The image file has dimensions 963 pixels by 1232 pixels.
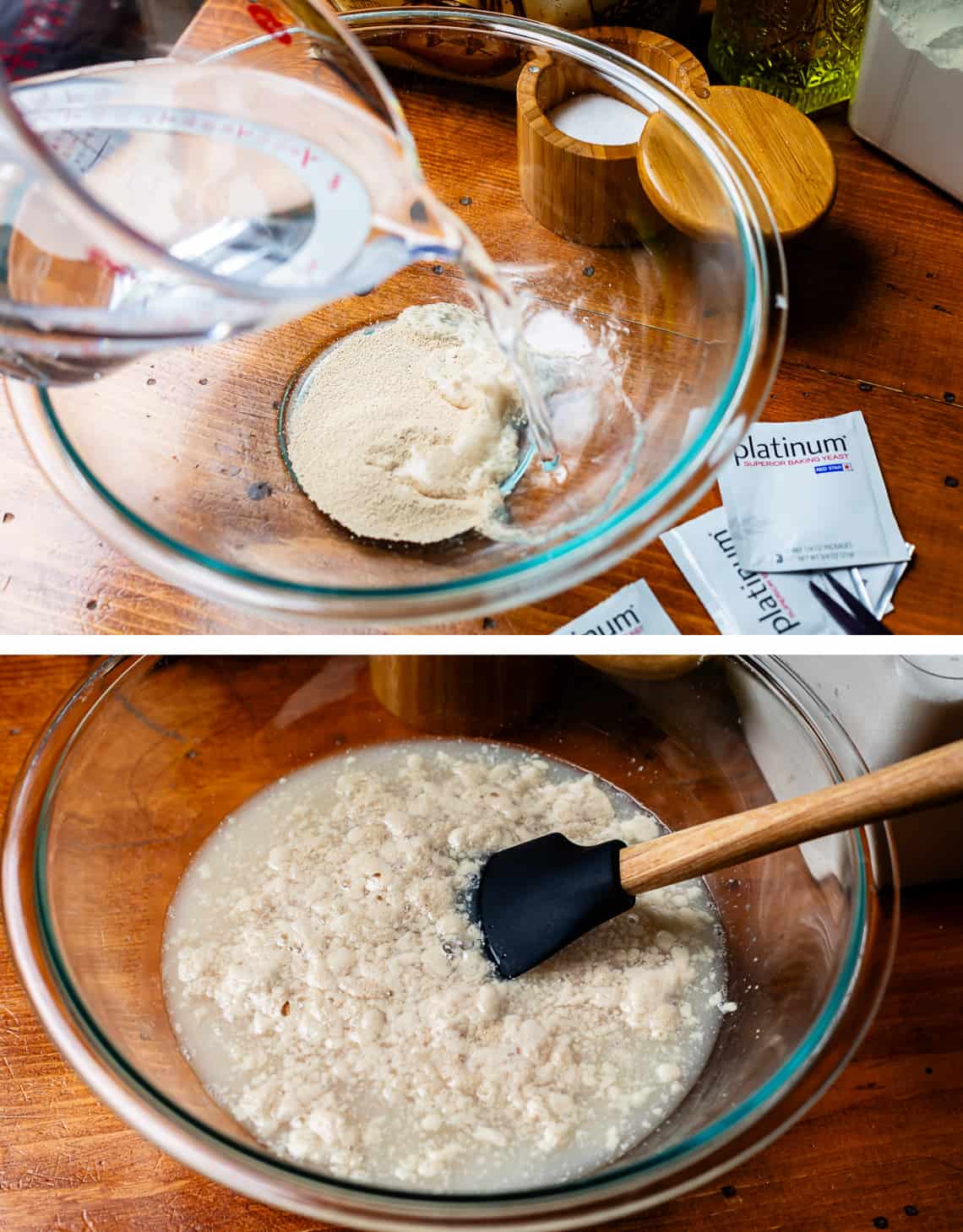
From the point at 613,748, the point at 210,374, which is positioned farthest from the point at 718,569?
the point at 210,374

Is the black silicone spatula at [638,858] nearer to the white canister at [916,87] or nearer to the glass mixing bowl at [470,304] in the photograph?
the glass mixing bowl at [470,304]

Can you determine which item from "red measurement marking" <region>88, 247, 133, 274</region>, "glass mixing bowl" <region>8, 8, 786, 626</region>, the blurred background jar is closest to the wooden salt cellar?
"glass mixing bowl" <region>8, 8, 786, 626</region>

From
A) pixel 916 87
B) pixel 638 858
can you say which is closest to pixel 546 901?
pixel 638 858

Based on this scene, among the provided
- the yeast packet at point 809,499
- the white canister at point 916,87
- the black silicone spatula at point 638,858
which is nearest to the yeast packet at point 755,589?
the yeast packet at point 809,499

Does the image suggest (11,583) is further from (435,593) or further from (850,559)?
(850,559)

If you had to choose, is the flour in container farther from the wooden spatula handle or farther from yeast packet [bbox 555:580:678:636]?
the wooden spatula handle

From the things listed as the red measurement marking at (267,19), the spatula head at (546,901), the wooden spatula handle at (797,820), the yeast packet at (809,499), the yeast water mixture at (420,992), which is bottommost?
the yeast water mixture at (420,992)

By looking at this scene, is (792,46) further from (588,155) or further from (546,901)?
(546,901)
